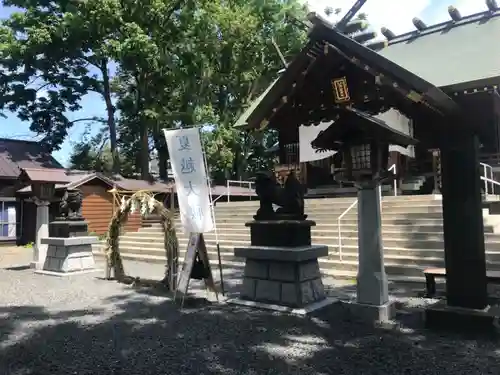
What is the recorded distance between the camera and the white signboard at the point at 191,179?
6.71m

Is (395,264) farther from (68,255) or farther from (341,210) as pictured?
(68,255)

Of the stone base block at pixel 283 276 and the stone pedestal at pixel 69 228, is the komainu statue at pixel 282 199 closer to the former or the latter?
the stone base block at pixel 283 276

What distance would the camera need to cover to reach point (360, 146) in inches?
225

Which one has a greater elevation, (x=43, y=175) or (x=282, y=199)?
(x=43, y=175)

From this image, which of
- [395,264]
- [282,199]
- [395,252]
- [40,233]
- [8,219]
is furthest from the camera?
[8,219]

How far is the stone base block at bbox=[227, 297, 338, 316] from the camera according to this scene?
19.5 ft

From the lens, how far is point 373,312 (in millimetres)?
5711

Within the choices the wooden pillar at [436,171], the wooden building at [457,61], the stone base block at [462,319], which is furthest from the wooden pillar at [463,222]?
the wooden pillar at [436,171]

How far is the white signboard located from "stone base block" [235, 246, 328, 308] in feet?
2.57

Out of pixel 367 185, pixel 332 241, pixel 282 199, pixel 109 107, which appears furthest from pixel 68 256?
pixel 109 107

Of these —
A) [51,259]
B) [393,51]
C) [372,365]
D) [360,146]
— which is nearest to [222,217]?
[51,259]

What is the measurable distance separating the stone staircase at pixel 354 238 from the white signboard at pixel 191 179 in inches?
156

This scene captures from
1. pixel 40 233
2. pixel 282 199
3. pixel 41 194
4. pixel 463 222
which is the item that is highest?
pixel 41 194

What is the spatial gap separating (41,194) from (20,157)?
1399 cm
